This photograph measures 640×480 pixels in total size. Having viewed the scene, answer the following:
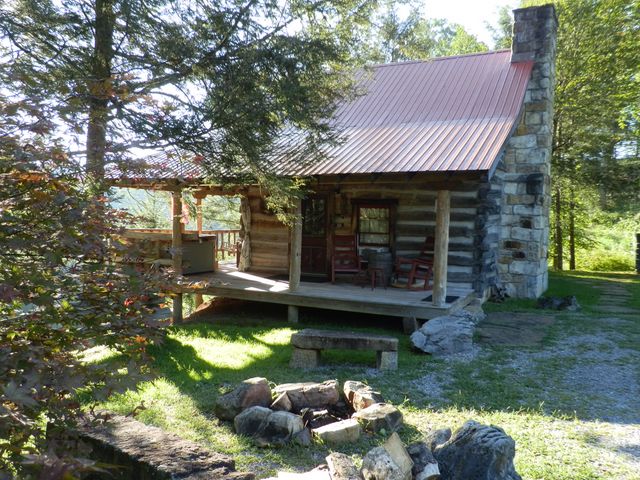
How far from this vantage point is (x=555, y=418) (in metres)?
5.11

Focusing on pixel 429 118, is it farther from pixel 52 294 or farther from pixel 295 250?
pixel 52 294

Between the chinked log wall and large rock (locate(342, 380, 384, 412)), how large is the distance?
5748 mm

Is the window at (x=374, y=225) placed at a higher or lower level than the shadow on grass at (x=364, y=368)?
higher

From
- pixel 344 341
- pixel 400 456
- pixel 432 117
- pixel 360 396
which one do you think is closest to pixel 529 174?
pixel 432 117

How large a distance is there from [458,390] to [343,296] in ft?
12.0

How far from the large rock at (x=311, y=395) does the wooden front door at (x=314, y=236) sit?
6.62 m

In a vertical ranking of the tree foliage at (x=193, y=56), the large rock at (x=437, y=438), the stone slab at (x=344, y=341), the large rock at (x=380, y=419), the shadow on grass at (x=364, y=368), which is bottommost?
the shadow on grass at (x=364, y=368)

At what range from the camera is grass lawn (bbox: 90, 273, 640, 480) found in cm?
431

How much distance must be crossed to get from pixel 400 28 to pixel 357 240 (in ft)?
16.1

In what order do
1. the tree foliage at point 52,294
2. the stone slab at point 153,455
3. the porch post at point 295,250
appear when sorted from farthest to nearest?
the porch post at point 295,250, the stone slab at point 153,455, the tree foliage at point 52,294

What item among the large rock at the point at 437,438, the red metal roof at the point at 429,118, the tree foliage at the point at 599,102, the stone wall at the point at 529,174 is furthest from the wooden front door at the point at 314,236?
the tree foliage at the point at 599,102

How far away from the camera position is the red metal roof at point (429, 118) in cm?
913

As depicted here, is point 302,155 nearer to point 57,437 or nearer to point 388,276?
point 388,276

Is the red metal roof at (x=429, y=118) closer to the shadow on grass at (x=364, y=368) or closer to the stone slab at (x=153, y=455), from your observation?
the shadow on grass at (x=364, y=368)
